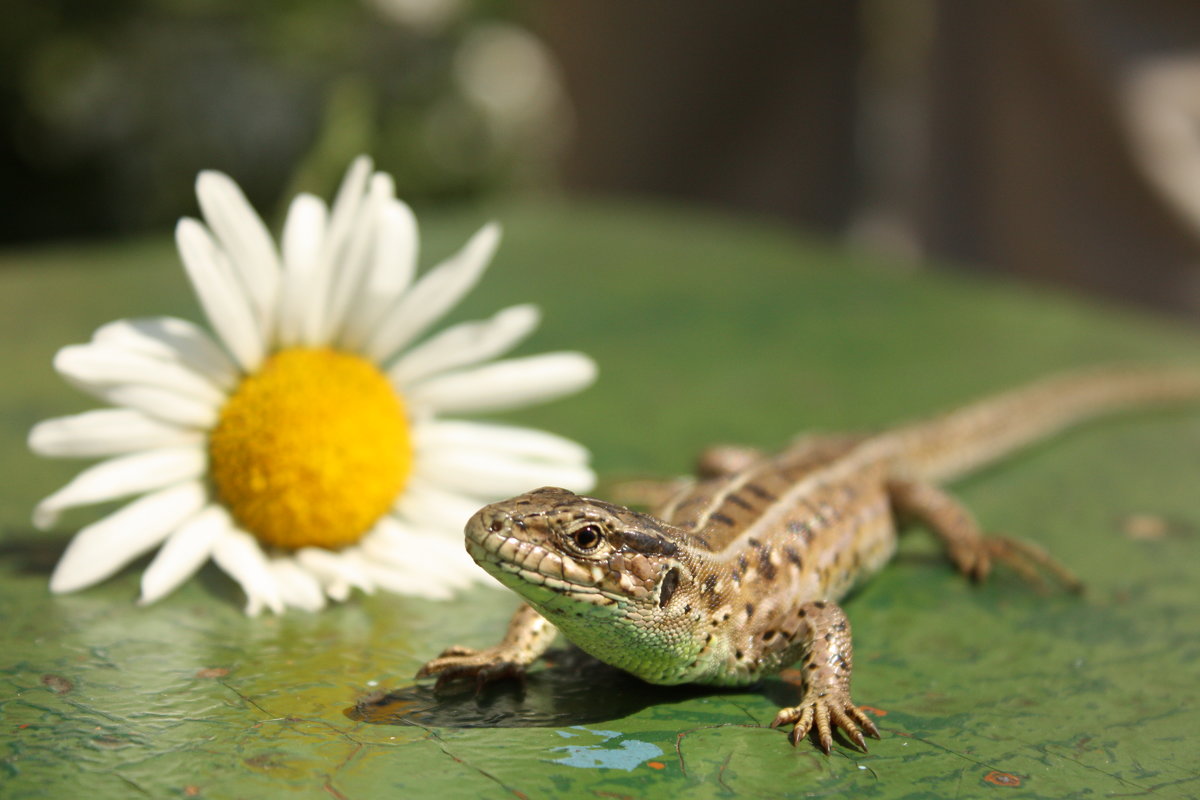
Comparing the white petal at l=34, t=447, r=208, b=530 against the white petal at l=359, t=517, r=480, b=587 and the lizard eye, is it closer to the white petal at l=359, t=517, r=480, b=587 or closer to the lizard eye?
the white petal at l=359, t=517, r=480, b=587

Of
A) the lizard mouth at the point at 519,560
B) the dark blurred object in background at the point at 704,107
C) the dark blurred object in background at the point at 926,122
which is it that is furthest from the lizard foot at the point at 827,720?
the dark blurred object in background at the point at 926,122

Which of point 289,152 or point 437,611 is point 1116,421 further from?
point 289,152

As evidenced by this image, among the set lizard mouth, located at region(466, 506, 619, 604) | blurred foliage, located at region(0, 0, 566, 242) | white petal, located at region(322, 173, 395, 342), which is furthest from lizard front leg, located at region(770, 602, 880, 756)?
blurred foliage, located at region(0, 0, 566, 242)

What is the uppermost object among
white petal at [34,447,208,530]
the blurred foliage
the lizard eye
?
the blurred foliage

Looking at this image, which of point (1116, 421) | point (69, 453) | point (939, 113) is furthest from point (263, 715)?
point (939, 113)

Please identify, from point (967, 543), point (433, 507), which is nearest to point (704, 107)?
point (967, 543)

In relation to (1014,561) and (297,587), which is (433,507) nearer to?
(297,587)
